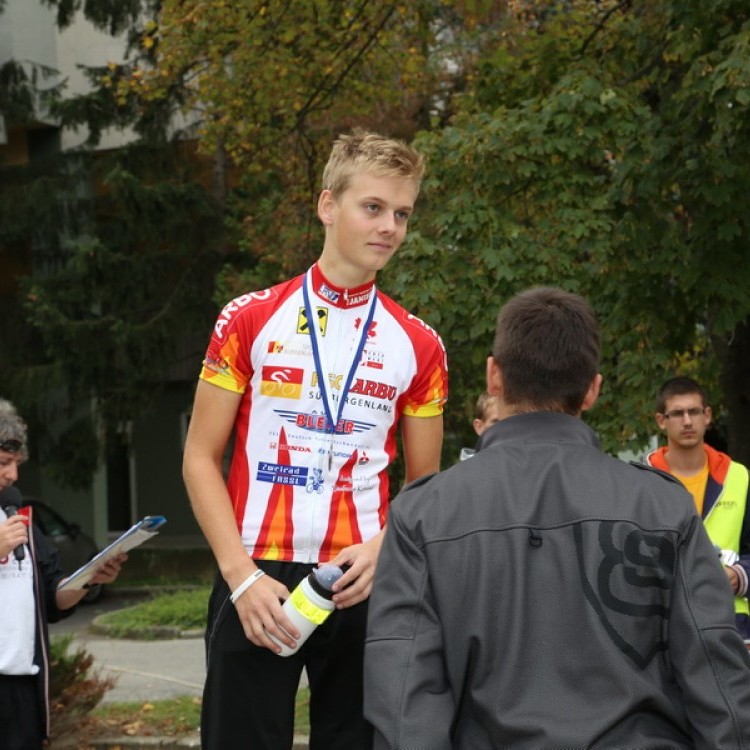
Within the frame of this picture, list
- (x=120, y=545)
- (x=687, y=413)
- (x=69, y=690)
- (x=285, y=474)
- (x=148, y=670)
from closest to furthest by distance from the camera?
1. (x=285, y=474)
2. (x=120, y=545)
3. (x=687, y=413)
4. (x=69, y=690)
5. (x=148, y=670)

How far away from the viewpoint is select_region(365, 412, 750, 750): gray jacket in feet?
8.43

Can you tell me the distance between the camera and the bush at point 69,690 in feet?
25.4

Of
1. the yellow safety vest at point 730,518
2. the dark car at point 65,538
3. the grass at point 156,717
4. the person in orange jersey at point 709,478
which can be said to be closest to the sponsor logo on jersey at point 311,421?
the person in orange jersey at point 709,478

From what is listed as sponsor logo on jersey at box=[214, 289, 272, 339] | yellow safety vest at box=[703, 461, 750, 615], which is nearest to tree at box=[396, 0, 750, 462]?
yellow safety vest at box=[703, 461, 750, 615]

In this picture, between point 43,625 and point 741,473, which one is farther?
point 741,473

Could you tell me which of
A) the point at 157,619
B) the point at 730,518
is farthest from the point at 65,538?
the point at 730,518

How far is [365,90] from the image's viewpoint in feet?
53.0

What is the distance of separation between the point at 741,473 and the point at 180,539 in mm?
24964

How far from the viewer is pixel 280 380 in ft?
11.3

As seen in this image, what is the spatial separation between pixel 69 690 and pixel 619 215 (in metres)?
6.07

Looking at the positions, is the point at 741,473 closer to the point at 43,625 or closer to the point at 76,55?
the point at 43,625

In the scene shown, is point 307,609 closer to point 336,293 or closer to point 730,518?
point 336,293

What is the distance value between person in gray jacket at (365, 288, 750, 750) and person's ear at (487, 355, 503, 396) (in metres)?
0.14

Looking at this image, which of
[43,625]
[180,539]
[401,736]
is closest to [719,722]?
[401,736]
